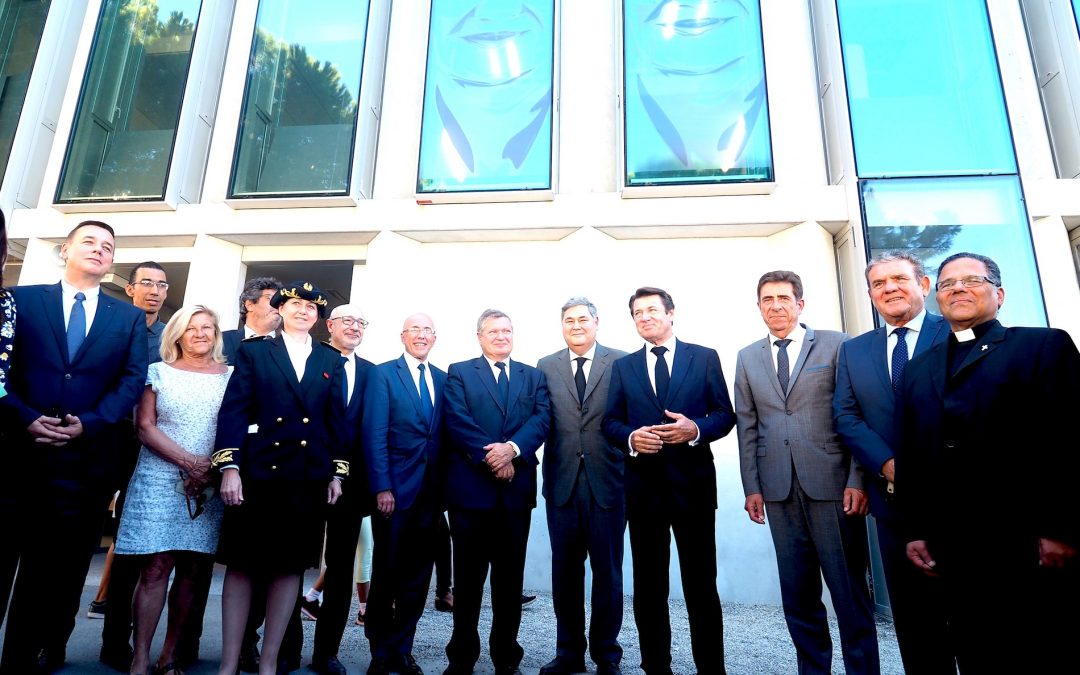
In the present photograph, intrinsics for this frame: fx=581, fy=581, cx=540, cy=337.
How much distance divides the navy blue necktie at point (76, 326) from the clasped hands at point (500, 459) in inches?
84.1

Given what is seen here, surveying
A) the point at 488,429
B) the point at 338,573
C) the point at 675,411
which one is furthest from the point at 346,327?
the point at 675,411

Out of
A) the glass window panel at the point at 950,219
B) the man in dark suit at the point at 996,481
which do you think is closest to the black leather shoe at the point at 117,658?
the man in dark suit at the point at 996,481

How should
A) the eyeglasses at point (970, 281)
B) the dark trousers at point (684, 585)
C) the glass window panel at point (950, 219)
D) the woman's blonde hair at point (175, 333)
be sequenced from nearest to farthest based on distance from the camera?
1. the eyeglasses at point (970, 281)
2. the dark trousers at point (684, 585)
3. the woman's blonde hair at point (175, 333)
4. the glass window panel at point (950, 219)

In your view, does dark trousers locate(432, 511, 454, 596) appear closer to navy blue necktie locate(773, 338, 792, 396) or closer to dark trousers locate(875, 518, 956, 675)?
navy blue necktie locate(773, 338, 792, 396)

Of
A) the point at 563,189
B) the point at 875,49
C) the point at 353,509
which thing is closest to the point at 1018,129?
the point at 875,49

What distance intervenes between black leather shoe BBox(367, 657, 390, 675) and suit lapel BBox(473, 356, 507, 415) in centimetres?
148

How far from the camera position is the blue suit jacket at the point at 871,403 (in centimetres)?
272

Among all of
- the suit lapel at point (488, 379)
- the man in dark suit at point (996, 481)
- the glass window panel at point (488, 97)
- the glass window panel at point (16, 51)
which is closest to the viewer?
the man in dark suit at point (996, 481)

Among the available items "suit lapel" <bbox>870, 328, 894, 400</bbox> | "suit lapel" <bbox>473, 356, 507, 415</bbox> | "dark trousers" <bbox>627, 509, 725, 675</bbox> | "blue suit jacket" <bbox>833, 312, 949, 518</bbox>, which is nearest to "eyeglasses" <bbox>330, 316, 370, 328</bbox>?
"suit lapel" <bbox>473, 356, 507, 415</bbox>

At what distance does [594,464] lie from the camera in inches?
133

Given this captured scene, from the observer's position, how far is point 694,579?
2.93 meters

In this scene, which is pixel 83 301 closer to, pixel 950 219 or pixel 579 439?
pixel 579 439

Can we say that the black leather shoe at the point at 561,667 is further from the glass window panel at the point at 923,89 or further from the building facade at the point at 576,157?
the glass window panel at the point at 923,89

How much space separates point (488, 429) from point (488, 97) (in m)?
5.43
